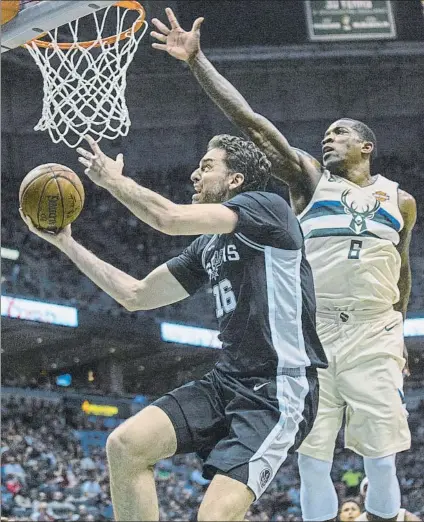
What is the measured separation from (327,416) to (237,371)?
3.84 feet

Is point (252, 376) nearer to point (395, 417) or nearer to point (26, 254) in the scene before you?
point (395, 417)

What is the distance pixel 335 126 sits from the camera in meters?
4.86

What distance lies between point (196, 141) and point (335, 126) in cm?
537

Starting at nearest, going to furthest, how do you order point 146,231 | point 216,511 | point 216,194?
point 216,511
point 216,194
point 146,231

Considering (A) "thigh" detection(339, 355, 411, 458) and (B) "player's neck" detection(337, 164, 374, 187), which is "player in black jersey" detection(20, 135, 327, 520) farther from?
(B) "player's neck" detection(337, 164, 374, 187)

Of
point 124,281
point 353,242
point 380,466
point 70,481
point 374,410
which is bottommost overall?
point 70,481

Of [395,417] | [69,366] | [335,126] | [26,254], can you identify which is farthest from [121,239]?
[395,417]

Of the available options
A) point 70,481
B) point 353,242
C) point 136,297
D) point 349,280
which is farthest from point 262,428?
point 70,481

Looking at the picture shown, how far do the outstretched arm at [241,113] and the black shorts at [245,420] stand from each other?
1594mm

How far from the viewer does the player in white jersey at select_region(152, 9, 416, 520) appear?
13.9 ft

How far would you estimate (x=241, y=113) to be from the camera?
14.8ft

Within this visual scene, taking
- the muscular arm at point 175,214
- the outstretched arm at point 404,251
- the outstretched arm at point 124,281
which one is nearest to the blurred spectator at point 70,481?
the outstretched arm at point 404,251

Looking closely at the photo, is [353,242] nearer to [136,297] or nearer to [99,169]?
[136,297]

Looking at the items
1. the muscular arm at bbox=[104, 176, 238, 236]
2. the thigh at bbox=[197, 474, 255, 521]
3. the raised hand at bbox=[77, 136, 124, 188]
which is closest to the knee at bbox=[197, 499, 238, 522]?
the thigh at bbox=[197, 474, 255, 521]
